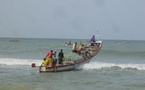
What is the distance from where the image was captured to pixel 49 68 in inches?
1106

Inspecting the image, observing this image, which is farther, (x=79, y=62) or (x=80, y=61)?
(x=80, y=61)

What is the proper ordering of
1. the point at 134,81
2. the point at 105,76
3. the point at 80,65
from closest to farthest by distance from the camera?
the point at 134,81 < the point at 105,76 < the point at 80,65

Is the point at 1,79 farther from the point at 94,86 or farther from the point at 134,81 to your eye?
the point at 134,81

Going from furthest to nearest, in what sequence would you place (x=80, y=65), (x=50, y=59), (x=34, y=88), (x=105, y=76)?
1. (x=80, y=65)
2. (x=50, y=59)
3. (x=105, y=76)
4. (x=34, y=88)

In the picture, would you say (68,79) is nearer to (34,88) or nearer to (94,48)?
(34,88)

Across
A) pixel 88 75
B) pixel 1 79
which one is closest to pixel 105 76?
pixel 88 75

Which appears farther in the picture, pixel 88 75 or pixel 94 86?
pixel 88 75

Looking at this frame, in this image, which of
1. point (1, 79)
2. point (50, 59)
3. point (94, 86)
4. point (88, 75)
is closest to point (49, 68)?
point (50, 59)

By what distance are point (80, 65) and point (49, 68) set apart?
10.1ft

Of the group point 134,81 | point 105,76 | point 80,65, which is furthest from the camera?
point 80,65

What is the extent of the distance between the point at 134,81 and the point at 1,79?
7166 mm

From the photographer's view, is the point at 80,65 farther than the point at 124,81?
Yes

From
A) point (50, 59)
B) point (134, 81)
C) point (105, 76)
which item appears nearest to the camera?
point (134, 81)

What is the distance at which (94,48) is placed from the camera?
32.2m
